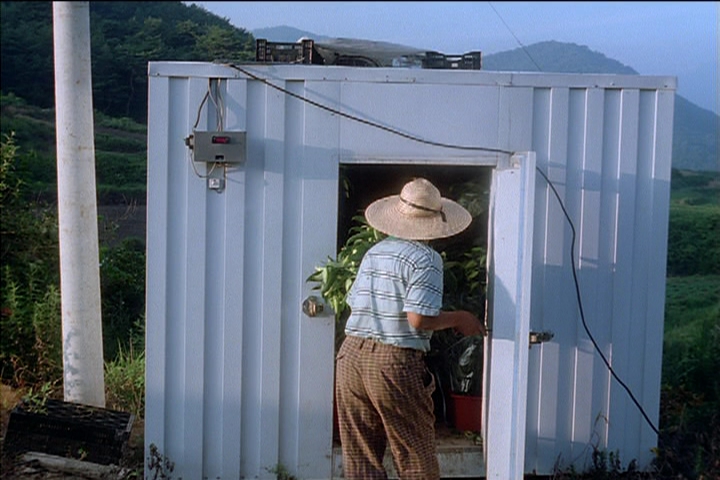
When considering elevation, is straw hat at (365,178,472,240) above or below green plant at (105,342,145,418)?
above

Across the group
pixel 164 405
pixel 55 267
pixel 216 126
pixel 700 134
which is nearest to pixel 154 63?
pixel 216 126

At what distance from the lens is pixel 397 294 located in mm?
4512

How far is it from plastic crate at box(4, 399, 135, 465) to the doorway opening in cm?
132

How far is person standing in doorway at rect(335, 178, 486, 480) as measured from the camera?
14.7 ft

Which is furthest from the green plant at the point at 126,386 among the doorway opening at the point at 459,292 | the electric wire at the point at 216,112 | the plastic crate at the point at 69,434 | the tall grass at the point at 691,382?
the tall grass at the point at 691,382

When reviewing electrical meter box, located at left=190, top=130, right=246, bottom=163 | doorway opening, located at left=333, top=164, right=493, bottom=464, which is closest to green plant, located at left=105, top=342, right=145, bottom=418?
doorway opening, located at left=333, top=164, right=493, bottom=464

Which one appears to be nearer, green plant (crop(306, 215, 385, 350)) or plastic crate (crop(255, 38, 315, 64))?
green plant (crop(306, 215, 385, 350))

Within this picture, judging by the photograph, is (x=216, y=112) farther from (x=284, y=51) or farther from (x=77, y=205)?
(x=77, y=205)

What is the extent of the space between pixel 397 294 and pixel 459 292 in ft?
4.90

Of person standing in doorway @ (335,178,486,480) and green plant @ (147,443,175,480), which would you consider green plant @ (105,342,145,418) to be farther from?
person standing in doorway @ (335,178,486,480)

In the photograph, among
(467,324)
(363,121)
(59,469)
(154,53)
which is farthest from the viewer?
(154,53)

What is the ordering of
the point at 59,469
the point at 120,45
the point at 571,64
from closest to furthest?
the point at 59,469 < the point at 571,64 < the point at 120,45

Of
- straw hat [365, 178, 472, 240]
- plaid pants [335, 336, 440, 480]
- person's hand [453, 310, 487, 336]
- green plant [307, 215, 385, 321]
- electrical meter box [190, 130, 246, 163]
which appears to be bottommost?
plaid pants [335, 336, 440, 480]

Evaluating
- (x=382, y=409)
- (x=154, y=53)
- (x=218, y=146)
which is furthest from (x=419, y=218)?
(x=154, y=53)
